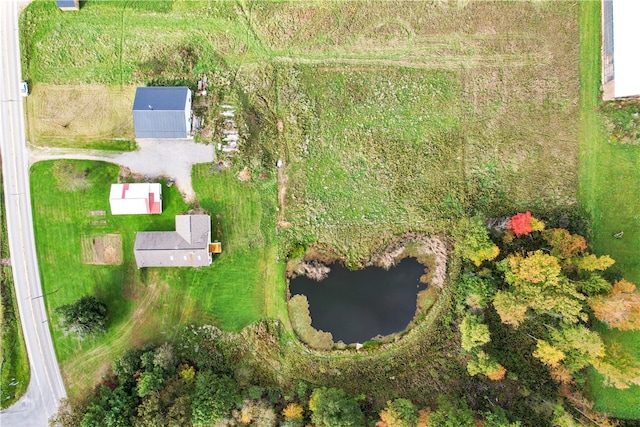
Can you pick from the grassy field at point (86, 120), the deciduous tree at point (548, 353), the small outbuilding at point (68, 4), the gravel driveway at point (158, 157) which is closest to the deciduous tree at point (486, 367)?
the deciduous tree at point (548, 353)

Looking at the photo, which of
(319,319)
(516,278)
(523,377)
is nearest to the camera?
(516,278)

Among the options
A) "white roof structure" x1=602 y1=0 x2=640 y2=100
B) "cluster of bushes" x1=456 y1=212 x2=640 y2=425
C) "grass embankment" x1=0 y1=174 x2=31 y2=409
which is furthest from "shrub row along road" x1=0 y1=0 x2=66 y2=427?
"white roof structure" x1=602 y1=0 x2=640 y2=100

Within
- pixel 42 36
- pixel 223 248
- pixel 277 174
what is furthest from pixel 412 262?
pixel 42 36

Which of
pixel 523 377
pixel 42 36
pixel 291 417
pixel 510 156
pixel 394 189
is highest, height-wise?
pixel 42 36

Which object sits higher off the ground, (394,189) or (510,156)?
(510,156)

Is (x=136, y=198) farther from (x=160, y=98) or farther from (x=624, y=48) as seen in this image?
(x=624, y=48)

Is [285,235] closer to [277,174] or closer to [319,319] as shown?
[277,174]

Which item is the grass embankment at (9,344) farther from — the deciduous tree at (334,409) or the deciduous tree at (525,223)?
the deciduous tree at (525,223)
